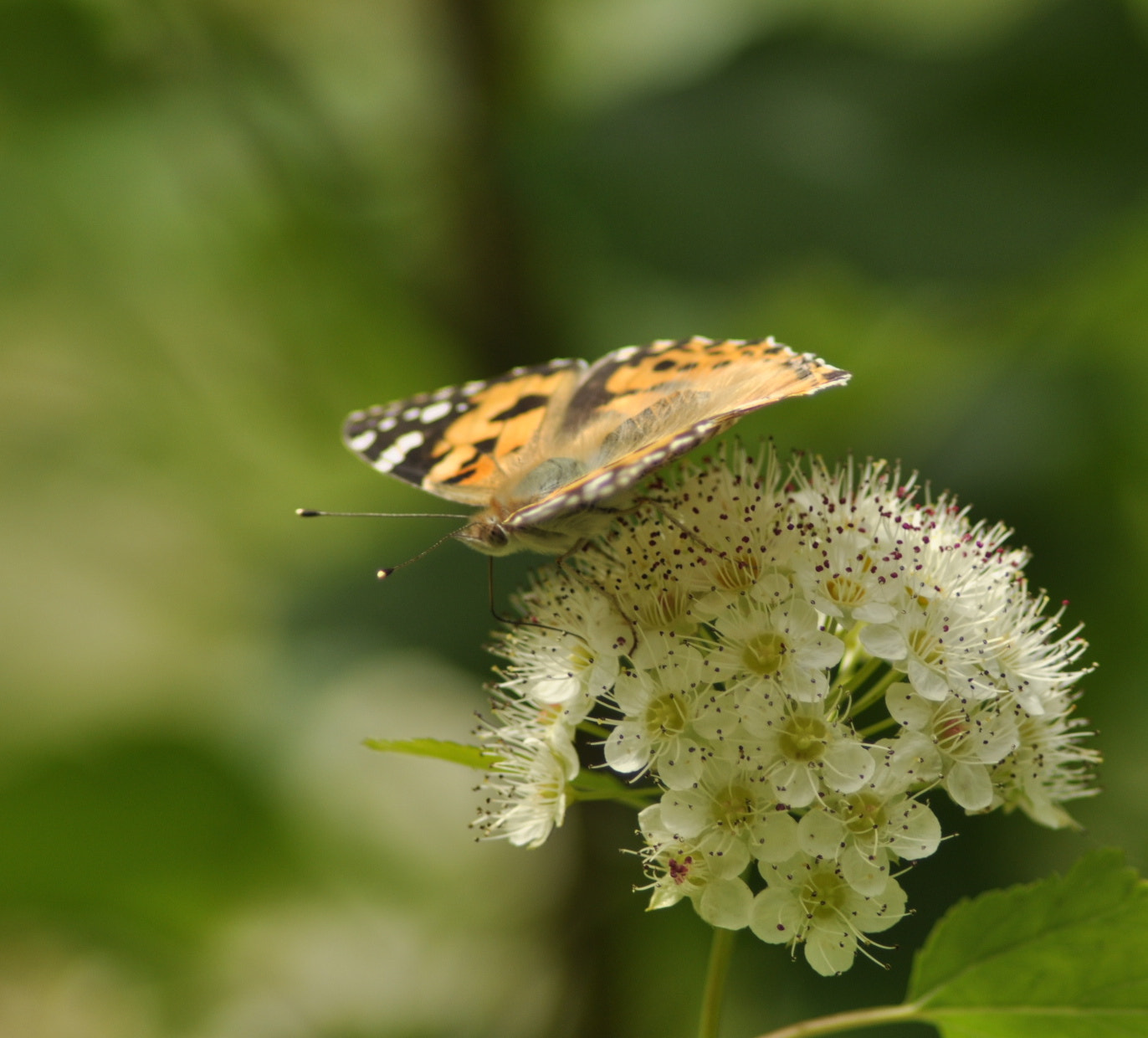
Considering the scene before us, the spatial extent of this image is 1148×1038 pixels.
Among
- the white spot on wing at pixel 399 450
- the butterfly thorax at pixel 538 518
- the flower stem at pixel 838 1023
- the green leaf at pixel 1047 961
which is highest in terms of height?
the white spot on wing at pixel 399 450

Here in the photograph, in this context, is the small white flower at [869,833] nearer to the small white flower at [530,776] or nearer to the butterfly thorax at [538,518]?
the small white flower at [530,776]

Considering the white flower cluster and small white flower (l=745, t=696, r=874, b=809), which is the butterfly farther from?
small white flower (l=745, t=696, r=874, b=809)

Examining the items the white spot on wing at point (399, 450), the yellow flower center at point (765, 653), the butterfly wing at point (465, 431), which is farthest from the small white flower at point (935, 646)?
the white spot on wing at point (399, 450)

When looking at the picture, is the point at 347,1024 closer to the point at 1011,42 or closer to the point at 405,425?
the point at 405,425

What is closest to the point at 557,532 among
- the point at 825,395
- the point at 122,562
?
the point at 825,395

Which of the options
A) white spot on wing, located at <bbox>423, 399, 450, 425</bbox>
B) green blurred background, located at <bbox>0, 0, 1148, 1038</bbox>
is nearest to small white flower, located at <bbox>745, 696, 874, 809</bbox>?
white spot on wing, located at <bbox>423, 399, 450, 425</bbox>

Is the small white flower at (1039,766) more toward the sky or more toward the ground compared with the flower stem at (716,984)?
more toward the sky
